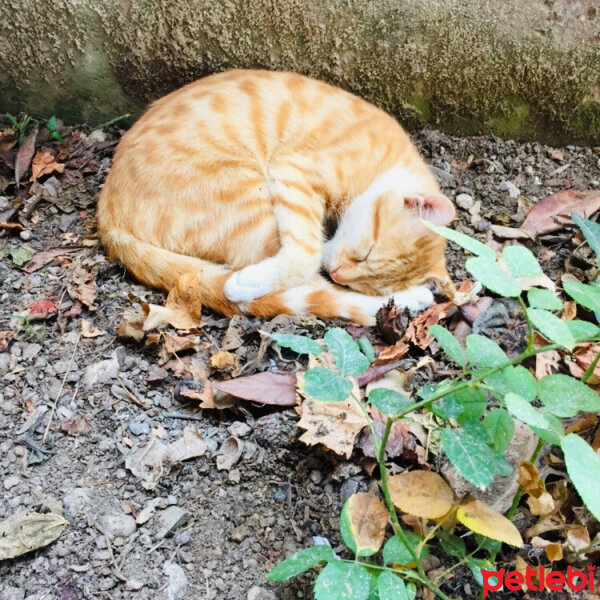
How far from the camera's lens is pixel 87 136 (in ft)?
10.5

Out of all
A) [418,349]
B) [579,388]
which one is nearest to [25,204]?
[418,349]

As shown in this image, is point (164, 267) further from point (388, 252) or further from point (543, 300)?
point (543, 300)

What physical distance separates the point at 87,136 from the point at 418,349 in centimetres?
197

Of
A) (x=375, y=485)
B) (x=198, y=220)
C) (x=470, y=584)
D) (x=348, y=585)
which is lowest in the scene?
(x=470, y=584)

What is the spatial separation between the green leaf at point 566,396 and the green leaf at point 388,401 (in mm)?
287

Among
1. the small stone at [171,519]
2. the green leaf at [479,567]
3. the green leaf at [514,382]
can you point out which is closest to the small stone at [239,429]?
the small stone at [171,519]

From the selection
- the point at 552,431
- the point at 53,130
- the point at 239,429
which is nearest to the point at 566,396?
the point at 552,431

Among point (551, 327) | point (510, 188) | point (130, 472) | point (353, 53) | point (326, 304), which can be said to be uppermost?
point (353, 53)

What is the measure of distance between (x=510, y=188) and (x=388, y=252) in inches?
30.3

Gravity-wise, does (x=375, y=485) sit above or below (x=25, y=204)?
below

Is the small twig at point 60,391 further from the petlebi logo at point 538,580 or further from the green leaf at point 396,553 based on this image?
the petlebi logo at point 538,580

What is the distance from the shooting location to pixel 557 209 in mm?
2791

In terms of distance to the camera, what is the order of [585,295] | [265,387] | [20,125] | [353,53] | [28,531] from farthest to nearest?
[20,125] < [353,53] < [265,387] < [28,531] < [585,295]

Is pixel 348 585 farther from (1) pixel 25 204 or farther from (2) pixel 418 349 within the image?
(1) pixel 25 204
